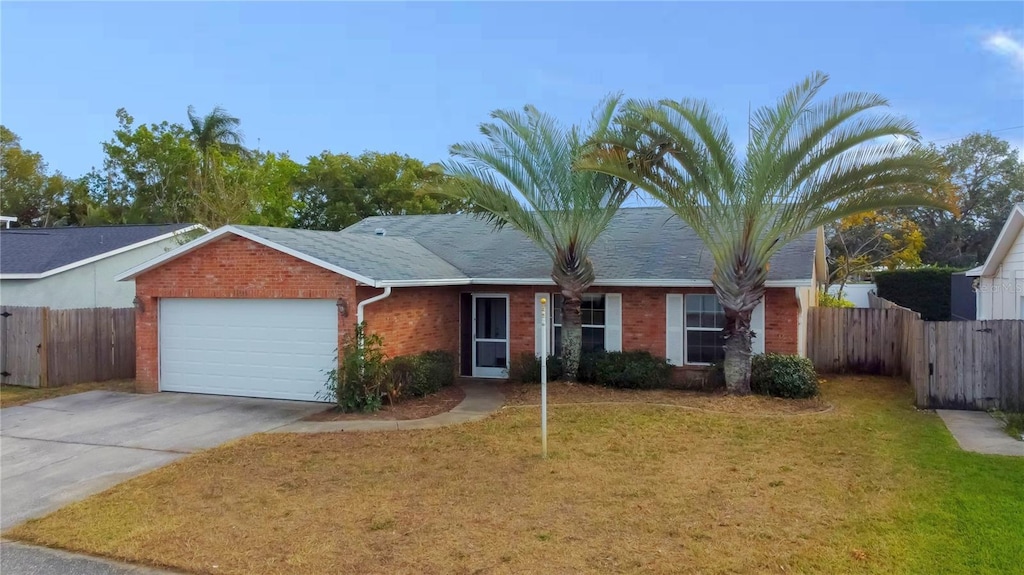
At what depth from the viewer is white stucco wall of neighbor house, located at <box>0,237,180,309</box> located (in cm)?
1861

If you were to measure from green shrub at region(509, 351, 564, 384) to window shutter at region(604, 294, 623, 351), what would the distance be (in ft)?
3.94

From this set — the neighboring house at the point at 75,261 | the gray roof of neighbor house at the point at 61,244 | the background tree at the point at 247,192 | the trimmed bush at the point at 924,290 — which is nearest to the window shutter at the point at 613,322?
the neighboring house at the point at 75,261

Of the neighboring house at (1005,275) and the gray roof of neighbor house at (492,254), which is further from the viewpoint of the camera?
the neighboring house at (1005,275)

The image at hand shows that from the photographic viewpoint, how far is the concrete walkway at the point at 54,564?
569 centimetres

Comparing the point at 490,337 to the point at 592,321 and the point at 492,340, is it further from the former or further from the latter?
the point at 592,321

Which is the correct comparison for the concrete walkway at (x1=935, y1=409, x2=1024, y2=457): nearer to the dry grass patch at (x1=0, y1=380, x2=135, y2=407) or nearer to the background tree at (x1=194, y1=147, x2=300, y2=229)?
the dry grass patch at (x1=0, y1=380, x2=135, y2=407)

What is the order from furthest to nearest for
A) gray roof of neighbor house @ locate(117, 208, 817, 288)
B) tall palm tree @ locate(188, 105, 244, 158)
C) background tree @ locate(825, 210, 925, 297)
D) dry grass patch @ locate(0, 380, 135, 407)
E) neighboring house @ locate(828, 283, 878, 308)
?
tall palm tree @ locate(188, 105, 244, 158), neighboring house @ locate(828, 283, 878, 308), background tree @ locate(825, 210, 925, 297), dry grass patch @ locate(0, 380, 135, 407), gray roof of neighbor house @ locate(117, 208, 817, 288)

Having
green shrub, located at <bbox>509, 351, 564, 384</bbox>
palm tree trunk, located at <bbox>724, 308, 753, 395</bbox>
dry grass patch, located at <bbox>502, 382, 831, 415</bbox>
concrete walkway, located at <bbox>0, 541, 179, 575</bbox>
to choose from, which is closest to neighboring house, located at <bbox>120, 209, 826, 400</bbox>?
green shrub, located at <bbox>509, 351, 564, 384</bbox>

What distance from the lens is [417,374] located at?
42.7ft

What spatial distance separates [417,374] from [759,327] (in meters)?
6.80

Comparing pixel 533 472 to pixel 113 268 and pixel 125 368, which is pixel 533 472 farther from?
pixel 113 268

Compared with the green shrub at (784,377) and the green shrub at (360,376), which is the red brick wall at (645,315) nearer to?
the green shrub at (784,377)

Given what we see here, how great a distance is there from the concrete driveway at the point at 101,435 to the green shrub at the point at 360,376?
2.63ft

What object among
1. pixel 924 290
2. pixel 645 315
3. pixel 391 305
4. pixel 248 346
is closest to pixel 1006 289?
pixel 645 315
